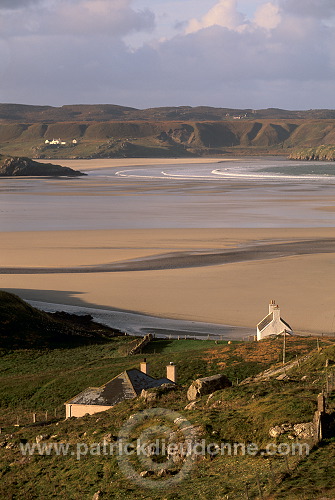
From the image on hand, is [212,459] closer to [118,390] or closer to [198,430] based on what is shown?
[198,430]

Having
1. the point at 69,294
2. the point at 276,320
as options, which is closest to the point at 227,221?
the point at 69,294

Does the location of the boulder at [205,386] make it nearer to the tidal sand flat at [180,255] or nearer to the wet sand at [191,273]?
the wet sand at [191,273]

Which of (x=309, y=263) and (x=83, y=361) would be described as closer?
(x=83, y=361)

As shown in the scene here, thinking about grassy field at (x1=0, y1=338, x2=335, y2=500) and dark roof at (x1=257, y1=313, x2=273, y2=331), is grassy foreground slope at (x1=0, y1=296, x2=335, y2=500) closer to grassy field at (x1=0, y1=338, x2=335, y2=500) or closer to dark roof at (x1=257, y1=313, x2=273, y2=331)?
grassy field at (x1=0, y1=338, x2=335, y2=500)

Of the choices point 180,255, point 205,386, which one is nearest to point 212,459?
point 205,386

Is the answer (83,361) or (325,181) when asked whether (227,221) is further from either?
(325,181)

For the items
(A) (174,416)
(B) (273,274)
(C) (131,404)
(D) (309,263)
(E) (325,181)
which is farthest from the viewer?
(E) (325,181)
